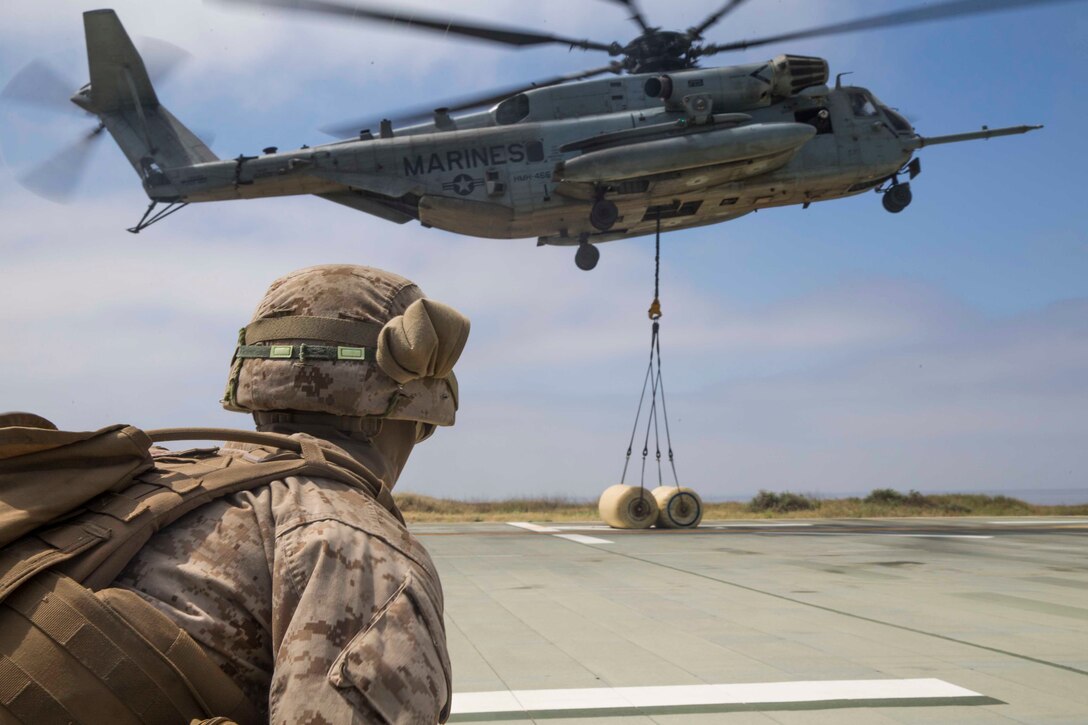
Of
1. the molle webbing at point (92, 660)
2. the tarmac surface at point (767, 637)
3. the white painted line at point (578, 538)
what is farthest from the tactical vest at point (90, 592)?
the white painted line at point (578, 538)

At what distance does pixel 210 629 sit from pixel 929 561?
872 cm

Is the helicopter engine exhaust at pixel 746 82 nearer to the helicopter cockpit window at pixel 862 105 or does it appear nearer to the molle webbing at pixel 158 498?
the helicopter cockpit window at pixel 862 105

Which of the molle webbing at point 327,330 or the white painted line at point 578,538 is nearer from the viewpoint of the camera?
the molle webbing at point 327,330

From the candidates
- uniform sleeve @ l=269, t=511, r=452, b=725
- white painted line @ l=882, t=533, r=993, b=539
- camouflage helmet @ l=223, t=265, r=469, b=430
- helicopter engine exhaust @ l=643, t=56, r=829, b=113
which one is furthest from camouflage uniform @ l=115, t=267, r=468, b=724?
helicopter engine exhaust @ l=643, t=56, r=829, b=113

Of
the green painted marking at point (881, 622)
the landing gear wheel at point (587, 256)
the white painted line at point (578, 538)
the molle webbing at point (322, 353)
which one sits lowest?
the white painted line at point (578, 538)

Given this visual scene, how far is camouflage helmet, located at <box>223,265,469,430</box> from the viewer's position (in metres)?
1.72

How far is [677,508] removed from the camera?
1435cm

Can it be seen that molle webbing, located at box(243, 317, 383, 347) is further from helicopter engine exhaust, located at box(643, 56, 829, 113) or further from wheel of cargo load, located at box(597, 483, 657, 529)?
helicopter engine exhaust, located at box(643, 56, 829, 113)

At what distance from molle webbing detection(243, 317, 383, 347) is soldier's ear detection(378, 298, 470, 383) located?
52mm

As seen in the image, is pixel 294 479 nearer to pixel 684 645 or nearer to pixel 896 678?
pixel 896 678

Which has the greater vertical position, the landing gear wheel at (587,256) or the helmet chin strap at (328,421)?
the landing gear wheel at (587,256)

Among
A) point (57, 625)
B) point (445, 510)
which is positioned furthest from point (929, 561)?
point (445, 510)

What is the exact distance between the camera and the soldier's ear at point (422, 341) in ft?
5.36

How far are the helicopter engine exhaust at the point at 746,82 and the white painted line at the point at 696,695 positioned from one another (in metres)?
14.1
